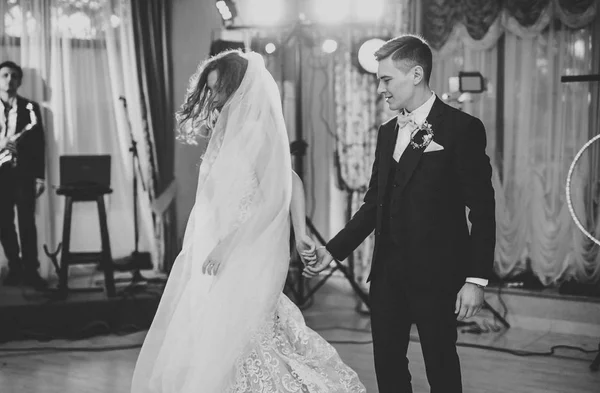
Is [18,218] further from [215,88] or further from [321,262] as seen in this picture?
[321,262]

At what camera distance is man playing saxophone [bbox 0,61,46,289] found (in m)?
5.96

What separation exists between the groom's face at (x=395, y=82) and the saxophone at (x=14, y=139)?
4.09 metres

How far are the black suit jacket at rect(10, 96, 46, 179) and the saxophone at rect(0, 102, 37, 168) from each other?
0.7 inches

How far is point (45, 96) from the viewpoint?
617 cm

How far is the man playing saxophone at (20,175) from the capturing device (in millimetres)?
5965

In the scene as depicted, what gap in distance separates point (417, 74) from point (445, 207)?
0.47m

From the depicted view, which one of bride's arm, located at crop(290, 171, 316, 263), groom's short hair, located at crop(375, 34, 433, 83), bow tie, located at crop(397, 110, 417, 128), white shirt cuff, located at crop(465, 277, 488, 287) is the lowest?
white shirt cuff, located at crop(465, 277, 488, 287)

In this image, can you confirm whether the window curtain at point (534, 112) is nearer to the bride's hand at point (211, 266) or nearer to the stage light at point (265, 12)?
the stage light at point (265, 12)

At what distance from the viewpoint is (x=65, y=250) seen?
5.87m

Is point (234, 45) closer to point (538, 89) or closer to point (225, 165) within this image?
point (538, 89)

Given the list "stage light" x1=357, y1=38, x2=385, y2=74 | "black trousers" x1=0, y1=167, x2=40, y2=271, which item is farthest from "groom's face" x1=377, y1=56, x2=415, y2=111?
"black trousers" x1=0, y1=167, x2=40, y2=271

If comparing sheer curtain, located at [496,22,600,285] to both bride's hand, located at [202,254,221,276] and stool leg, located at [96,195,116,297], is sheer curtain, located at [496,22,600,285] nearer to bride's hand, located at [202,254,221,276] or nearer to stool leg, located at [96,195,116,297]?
stool leg, located at [96,195,116,297]

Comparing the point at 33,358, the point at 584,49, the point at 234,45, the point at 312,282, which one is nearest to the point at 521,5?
the point at 584,49

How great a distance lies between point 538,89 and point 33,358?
438cm
